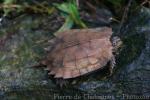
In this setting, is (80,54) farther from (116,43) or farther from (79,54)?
(116,43)

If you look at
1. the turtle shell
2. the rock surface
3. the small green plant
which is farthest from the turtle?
the small green plant

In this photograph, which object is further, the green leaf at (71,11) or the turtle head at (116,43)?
the green leaf at (71,11)

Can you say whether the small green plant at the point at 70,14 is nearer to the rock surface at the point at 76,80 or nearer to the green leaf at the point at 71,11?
the green leaf at the point at 71,11

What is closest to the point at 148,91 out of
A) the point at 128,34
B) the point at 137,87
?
the point at 137,87

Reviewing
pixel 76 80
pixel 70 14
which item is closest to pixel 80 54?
pixel 76 80

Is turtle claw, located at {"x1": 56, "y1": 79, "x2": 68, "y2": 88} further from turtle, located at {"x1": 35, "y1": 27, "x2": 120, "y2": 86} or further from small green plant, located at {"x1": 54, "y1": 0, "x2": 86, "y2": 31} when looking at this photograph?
small green plant, located at {"x1": 54, "y1": 0, "x2": 86, "y2": 31}

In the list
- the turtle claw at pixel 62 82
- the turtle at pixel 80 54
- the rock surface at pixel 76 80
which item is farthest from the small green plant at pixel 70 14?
the turtle claw at pixel 62 82

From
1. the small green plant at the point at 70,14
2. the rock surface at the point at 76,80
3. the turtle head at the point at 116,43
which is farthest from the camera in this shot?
the small green plant at the point at 70,14

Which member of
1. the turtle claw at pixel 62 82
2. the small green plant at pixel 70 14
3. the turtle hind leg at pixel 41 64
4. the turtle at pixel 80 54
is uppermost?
the small green plant at pixel 70 14
